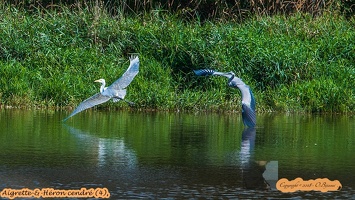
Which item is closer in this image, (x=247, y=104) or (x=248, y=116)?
(x=248, y=116)

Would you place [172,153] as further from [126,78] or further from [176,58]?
[176,58]

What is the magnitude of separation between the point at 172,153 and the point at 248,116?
282 cm

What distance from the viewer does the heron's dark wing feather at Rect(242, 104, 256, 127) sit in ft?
45.1

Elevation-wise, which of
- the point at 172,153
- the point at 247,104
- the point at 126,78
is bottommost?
the point at 172,153

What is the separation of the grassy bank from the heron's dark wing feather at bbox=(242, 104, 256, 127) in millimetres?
3165

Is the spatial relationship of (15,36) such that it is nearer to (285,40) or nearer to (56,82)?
(56,82)

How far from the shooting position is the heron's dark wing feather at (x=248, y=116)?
13.8m

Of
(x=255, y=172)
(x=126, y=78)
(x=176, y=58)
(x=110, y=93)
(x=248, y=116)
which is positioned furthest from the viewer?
(x=176, y=58)

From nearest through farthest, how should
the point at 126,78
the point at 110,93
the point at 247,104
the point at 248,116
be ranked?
the point at 248,116 → the point at 247,104 → the point at 110,93 → the point at 126,78

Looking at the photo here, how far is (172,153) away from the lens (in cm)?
1119

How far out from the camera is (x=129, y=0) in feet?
73.3

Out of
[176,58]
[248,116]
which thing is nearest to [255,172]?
[248,116]

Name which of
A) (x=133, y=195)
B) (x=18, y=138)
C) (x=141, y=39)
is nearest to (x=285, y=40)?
(x=141, y=39)

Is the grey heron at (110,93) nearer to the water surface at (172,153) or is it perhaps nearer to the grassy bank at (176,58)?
the water surface at (172,153)
